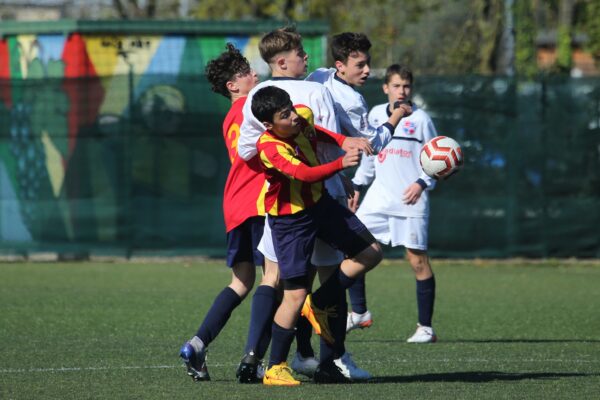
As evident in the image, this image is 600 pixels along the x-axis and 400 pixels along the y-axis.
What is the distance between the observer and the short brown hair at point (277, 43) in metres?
6.77

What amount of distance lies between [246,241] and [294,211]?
0.74 meters

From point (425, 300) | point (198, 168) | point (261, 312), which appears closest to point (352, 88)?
point (261, 312)

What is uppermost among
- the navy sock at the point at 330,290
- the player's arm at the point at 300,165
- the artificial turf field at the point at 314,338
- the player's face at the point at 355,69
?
the player's face at the point at 355,69

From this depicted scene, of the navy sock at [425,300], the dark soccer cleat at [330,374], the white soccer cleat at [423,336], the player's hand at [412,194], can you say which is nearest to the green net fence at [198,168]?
the navy sock at [425,300]

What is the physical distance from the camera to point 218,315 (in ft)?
23.3

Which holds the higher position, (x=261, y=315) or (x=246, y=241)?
→ (x=246, y=241)

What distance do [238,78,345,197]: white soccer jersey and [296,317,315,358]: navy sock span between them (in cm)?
109

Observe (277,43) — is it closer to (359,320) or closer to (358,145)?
(358,145)

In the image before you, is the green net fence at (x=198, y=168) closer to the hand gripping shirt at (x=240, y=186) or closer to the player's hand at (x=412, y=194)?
the player's hand at (x=412, y=194)

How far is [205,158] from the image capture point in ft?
56.3

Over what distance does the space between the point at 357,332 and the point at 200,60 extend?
10.3 m

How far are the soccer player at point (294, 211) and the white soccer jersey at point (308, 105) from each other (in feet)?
0.36

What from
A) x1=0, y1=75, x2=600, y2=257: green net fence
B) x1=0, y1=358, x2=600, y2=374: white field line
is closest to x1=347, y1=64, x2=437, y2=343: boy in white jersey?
x1=0, y1=358, x2=600, y2=374: white field line

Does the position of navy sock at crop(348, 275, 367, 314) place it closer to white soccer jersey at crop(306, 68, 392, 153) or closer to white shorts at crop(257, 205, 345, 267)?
white shorts at crop(257, 205, 345, 267)
